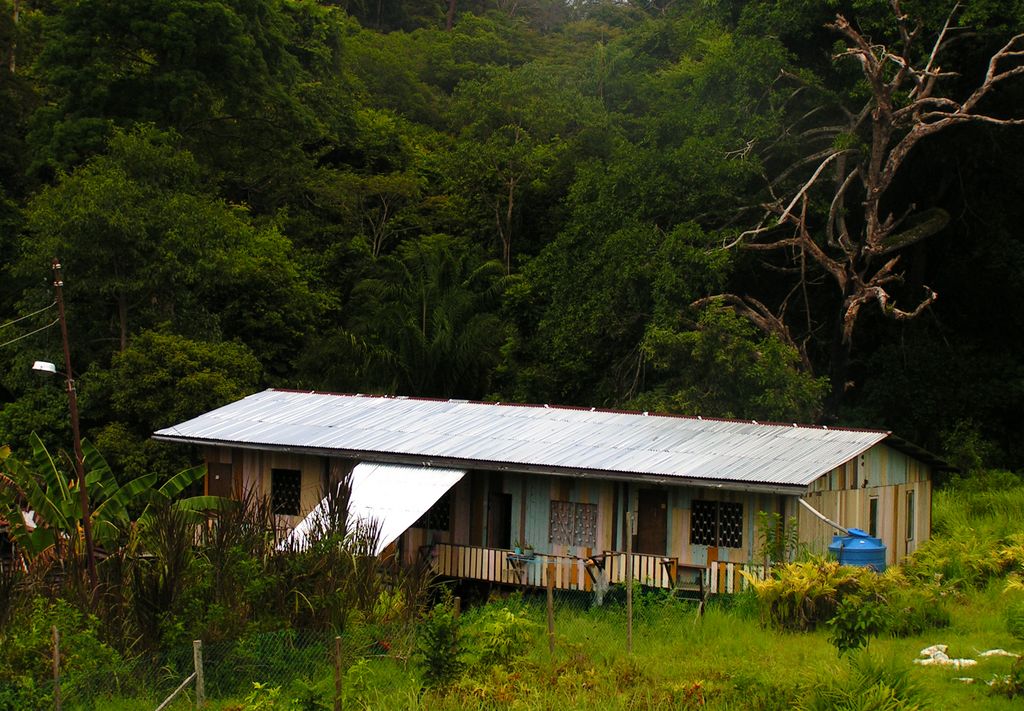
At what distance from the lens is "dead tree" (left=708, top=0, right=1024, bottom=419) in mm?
29156

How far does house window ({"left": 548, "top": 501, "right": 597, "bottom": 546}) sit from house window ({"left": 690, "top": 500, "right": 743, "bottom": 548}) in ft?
5.61

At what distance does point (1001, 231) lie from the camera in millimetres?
32531

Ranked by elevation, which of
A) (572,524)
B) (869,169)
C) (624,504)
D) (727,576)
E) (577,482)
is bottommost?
(727,576)

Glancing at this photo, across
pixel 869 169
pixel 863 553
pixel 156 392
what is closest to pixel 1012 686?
pixel 863 553

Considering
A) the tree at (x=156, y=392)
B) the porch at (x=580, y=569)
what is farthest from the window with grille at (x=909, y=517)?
the tree at (x=156, y=392)

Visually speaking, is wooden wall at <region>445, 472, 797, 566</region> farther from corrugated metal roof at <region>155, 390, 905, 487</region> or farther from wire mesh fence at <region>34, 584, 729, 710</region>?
wire mesh fence at <region>34, 584, 729, 710</region>

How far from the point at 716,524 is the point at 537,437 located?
3780mm

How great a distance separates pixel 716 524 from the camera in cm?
1991

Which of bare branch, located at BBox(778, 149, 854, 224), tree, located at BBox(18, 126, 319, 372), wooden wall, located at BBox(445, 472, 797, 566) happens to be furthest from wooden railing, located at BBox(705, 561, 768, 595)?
tree, located at BBox(18, 126, 319, 372)

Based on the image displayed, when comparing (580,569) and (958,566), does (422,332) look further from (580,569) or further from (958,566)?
(958,566)

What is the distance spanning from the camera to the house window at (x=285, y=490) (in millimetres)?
23375

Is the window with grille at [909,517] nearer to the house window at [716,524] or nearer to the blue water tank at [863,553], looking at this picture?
the blue water tank at [863,553]

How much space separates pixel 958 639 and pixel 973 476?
569 inches

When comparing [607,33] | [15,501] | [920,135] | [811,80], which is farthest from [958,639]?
[607,33]
